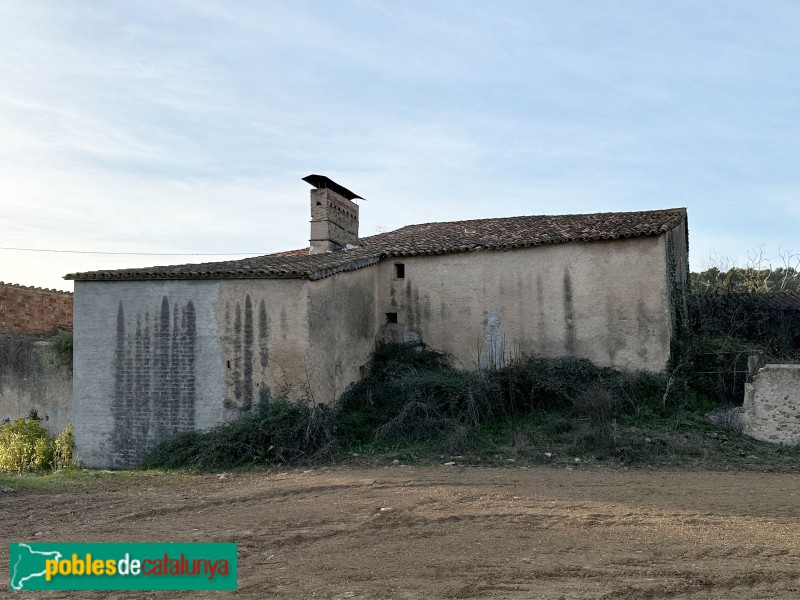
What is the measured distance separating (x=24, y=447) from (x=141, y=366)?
4.19 meters

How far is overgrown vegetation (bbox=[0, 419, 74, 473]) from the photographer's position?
56.2ft

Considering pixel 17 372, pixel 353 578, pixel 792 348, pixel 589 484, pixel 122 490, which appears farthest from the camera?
pixel 792 348

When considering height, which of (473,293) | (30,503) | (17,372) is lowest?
(30,503)

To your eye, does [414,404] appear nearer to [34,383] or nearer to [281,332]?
[281,332]

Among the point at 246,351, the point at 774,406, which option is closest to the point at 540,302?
the point at 774,406

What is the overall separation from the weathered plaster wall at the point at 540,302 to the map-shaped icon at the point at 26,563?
11900 millimetres

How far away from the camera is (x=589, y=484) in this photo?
11828mm

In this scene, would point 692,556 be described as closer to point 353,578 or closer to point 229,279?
point 353,578

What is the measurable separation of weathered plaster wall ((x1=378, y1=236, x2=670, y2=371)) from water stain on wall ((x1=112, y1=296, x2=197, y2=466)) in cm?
566

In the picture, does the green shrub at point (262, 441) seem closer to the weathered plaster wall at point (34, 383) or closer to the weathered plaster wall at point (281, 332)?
the weathered plaster wall at point (281, 332)

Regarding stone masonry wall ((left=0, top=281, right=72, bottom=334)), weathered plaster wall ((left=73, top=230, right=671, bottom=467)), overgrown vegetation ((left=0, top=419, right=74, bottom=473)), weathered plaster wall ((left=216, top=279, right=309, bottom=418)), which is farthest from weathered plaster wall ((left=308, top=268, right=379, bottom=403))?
stone masonry wall ((left=0, top=281, right=72, bottom=334))

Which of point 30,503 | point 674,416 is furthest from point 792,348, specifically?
point 30,503

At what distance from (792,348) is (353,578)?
16770mm

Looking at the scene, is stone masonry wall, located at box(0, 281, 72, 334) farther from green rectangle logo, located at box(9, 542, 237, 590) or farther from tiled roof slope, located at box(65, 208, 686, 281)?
green rectangle logo, located at box(9, 542, 237, 590)
